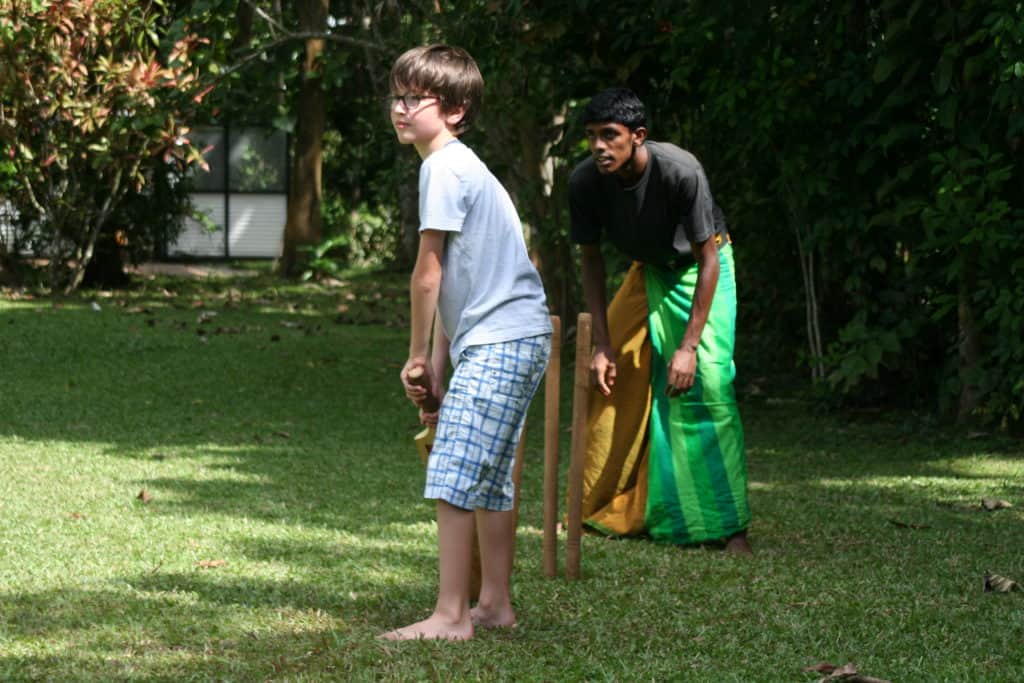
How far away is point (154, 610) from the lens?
15.3 ft

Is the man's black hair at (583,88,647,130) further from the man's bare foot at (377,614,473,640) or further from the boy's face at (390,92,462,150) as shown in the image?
the man's bare foot at (377,614,473,640)

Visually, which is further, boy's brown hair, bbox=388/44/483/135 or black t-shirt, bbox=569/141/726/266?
black t-shirt, bbox=569/141/726/266

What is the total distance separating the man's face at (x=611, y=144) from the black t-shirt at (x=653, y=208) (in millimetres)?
180

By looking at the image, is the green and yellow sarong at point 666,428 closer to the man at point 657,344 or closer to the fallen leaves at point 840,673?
the man at point 657,344

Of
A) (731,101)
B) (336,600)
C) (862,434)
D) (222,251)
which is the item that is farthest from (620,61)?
(222,251)

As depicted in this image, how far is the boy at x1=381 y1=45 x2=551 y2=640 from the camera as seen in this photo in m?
4.12

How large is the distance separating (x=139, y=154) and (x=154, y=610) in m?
11.0

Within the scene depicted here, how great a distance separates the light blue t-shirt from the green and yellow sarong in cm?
177

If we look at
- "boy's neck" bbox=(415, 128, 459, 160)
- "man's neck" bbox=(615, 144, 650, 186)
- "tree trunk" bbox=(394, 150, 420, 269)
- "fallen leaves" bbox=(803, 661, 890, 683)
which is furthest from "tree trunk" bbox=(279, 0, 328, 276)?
"fallen leaves" bbox=(803, 661, 890, 683)

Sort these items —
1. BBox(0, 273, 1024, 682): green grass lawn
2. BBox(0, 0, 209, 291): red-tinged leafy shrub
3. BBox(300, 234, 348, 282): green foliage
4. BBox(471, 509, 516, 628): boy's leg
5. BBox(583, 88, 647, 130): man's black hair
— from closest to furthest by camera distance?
BBox(0, 273, 1024, 682): green grass lawn → BBox(471, 509, 516, 628): boy's leg → BBox(583, 88, 647, 130): man's black hair → BBox(0, 0, 209, 291): red-tinged leafy shrub → BBox(300, 234, 348, 282): green foliage

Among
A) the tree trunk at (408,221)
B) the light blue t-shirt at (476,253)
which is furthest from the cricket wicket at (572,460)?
the tree trunk at (408,221)

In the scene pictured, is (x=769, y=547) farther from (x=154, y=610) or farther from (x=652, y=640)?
(x=154, y=610)

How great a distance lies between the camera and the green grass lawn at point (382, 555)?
4188 mm

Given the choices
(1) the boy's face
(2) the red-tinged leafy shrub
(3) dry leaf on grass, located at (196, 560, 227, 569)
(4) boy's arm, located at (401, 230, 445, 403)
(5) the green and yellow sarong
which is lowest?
(3) dry leaf on grass, located at (196, 560, 227, 569)
